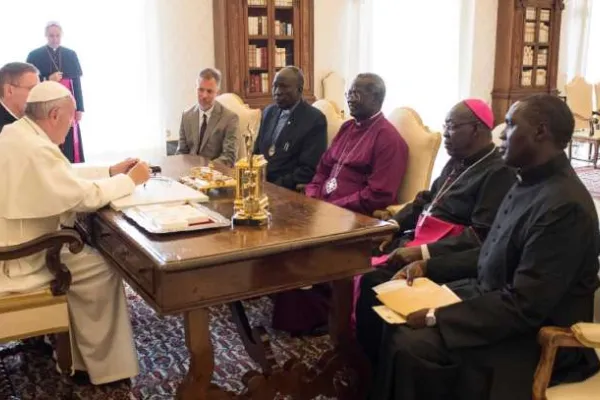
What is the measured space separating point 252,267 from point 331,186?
1.50 m

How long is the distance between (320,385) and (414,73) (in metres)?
5.90

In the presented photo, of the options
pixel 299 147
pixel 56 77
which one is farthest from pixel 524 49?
pixel 56 77

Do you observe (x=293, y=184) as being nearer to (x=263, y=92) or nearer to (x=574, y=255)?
(x=574, y=255)

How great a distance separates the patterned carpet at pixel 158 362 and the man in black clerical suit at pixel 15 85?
4.16 feet

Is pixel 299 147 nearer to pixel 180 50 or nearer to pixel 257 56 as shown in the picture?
pixel 257 56

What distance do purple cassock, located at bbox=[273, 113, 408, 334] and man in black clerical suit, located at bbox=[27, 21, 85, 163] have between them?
2.89 m

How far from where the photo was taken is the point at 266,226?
6.57 ft

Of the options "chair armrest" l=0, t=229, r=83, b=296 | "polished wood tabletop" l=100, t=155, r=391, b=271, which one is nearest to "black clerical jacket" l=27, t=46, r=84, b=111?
"chair armrest" l=0, t=229, r=83, b=296

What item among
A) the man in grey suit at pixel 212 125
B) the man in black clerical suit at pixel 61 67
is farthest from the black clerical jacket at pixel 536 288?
the man in black clerical suit at pixel 61 67

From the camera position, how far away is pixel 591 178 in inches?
271

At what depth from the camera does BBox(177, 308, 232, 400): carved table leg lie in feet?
6.08

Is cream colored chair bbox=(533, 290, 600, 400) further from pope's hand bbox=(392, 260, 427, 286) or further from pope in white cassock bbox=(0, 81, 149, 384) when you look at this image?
pope in white cassock bbox=(0, 81, 149, 384)

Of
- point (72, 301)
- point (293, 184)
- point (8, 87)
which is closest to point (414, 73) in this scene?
point (293, 184)

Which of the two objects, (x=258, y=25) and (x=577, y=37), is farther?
(x=577, y=37)
